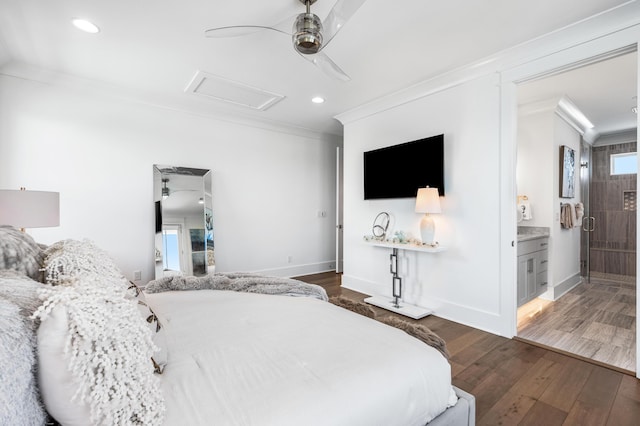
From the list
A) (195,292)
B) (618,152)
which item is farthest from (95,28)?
(618,152)

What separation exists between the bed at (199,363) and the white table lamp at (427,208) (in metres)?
1.86

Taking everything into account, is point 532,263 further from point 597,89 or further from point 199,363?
point 199,363

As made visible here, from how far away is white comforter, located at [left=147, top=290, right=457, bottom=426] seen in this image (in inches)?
31.7

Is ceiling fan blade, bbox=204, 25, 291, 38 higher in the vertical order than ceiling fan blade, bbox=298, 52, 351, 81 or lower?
higher

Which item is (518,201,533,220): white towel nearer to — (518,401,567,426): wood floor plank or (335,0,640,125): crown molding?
(335,0,640,125): crown molding

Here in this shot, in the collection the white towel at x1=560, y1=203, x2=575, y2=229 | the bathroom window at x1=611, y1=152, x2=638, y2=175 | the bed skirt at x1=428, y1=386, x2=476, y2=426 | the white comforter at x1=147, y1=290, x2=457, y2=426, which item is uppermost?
the bathroom window at x1=611, y1=152, x2=638, y2=175

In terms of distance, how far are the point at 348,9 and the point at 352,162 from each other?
2.60 metres

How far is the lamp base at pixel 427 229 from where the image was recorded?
312 centimetres

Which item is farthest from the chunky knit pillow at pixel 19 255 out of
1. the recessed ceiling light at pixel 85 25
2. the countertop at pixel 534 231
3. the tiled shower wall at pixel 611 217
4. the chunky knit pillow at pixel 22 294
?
the tiled shower wall at pixel 611 217

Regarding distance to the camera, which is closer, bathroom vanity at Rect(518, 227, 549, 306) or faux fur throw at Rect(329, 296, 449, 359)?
faux fur throw at Rect(329, 296, 449, 359)

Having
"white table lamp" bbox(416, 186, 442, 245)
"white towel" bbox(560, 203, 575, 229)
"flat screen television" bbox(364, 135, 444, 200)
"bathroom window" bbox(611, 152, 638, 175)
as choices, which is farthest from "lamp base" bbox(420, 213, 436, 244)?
"bathroom window" bbox(611, 152, 638, 175)

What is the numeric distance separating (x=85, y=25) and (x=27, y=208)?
1.48 m

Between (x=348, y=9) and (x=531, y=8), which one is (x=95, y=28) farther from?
(x=531, y=8)

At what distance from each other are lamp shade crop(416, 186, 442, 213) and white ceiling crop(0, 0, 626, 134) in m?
1.25
